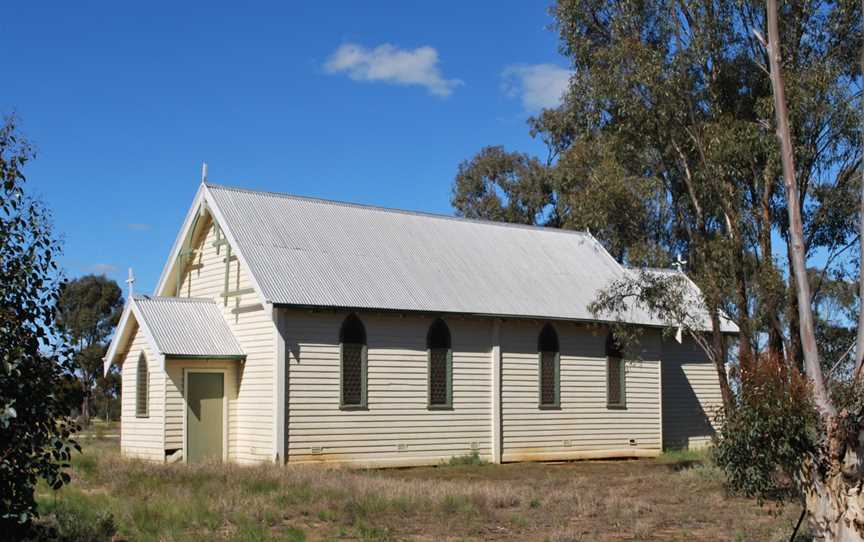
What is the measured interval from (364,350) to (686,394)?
13.5 meters

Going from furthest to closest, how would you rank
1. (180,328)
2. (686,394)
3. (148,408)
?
(686,394), (148,408), (180,328)

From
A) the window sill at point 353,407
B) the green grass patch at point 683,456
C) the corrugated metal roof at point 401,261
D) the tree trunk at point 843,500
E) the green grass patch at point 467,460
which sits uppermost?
the corrugated metal roof at point 401,261

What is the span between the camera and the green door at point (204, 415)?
26094 millimetres

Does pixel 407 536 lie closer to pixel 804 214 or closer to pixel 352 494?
pixel 352 494

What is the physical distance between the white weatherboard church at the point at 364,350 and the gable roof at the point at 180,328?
→ 0.18 feet

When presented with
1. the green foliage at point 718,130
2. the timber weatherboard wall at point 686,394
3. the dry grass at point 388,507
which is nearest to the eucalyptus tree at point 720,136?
the green foliage at point 718,130

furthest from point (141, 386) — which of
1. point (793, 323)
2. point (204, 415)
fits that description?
point (793, 323)

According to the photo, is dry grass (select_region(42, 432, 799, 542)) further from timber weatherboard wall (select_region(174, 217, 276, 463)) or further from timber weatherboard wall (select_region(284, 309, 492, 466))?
timber weatherboard wall (select_region(174, 217, 276, 463))

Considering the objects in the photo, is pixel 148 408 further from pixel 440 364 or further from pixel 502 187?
pixel 502 187

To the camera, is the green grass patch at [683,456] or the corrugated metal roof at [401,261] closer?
the corrugated metal roof at [401,261]

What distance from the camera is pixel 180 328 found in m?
26.8

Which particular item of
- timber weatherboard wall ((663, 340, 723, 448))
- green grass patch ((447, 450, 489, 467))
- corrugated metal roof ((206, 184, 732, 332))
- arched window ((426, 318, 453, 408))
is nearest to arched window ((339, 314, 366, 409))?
corrugated metal roof ((206, 184, 732, 332))

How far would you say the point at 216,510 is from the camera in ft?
51.6

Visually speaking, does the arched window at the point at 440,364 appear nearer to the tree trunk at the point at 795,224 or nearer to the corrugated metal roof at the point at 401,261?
the corrugated metal roof at the point at 401,261
